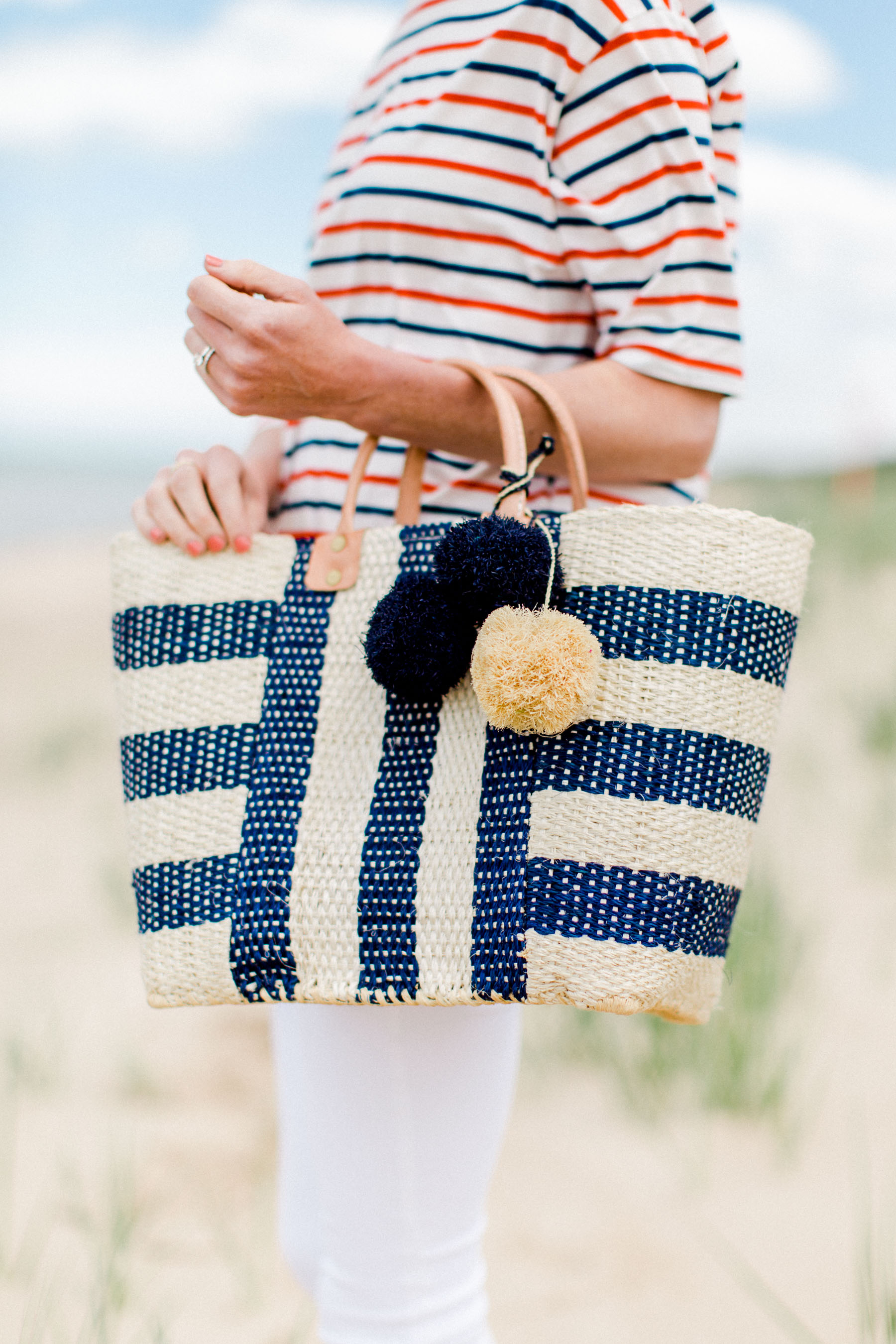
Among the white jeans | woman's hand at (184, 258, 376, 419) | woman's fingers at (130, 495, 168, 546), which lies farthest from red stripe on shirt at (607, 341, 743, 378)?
the white jeans

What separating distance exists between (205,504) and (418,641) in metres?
0.29

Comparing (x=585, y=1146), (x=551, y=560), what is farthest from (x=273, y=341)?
(x=585, y=1146)

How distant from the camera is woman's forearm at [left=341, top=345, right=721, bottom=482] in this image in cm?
93

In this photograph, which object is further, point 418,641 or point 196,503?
point 196,503

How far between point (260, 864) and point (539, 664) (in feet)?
1.05

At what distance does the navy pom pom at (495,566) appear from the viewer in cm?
82

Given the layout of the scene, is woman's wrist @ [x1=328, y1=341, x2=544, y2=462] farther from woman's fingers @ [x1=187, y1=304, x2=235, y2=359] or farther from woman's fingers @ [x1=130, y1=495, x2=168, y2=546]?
woman's fingers @ [x1=130, y1=495, x2=168, y2=546]

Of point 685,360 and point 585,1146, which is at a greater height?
point 685,360

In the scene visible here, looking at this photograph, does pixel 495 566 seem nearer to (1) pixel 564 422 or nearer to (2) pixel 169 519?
(1) pixel 564 422

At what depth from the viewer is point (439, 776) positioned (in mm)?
889

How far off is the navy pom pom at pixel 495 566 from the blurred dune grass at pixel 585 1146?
819 millimetres

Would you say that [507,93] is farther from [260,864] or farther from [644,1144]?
[644,1144]

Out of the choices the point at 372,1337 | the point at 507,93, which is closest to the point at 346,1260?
the point at 372,1337

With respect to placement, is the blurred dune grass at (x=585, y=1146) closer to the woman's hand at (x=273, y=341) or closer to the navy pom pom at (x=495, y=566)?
the navy pom pom at (x=495, y=566)
